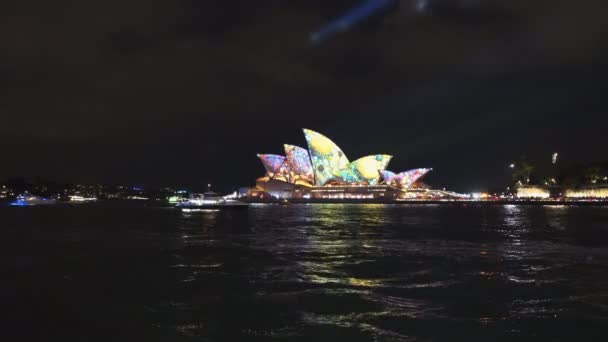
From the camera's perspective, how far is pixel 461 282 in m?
10.3

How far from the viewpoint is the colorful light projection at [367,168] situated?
83.1 m

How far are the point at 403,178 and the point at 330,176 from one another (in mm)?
13340

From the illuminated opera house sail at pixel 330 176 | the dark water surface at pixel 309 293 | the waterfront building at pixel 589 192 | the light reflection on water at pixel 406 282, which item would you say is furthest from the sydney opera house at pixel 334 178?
the dark water surface at pixel 309 293

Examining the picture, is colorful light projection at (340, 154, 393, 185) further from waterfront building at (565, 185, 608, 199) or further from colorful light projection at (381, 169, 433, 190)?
waterfront building at (565, 185, 608, 199)

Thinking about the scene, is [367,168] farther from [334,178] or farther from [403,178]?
[403,178]

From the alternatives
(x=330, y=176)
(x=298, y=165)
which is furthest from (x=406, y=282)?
(x=298, y=165)

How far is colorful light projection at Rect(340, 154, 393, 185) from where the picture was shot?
83.1m

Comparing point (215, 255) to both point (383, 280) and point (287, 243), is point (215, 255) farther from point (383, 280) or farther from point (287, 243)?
point (383, 280)

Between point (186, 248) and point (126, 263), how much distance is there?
360 centimetres

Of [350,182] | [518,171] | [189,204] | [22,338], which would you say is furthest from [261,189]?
[22,338]

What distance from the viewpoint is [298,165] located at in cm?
8319

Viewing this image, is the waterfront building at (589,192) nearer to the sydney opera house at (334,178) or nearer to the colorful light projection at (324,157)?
the sydney opera house at (334,178)

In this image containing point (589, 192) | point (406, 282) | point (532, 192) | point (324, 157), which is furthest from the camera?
point (532, 192)

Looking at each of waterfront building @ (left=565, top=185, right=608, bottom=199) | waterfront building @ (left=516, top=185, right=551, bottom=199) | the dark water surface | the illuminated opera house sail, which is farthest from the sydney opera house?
the dark water surface
